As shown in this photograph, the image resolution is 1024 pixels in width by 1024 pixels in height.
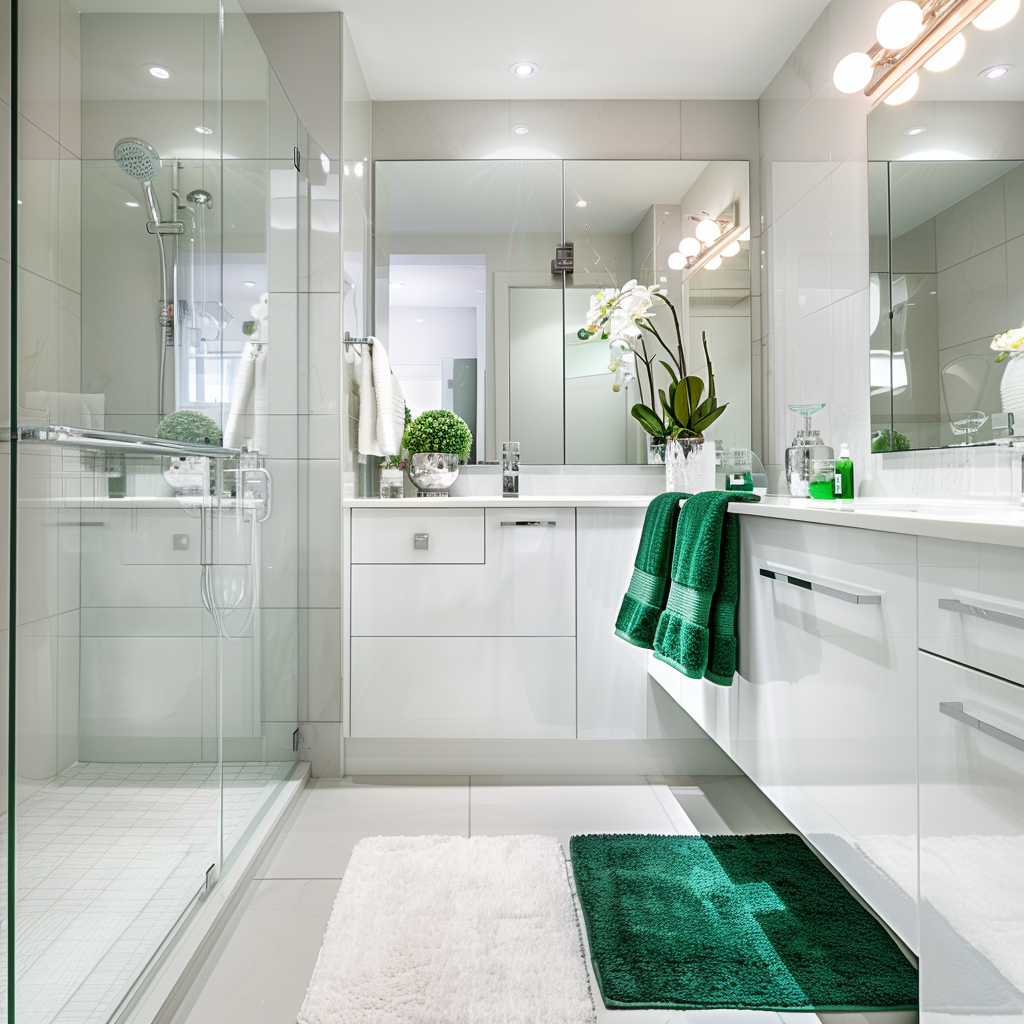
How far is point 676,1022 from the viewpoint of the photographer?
1.22 m

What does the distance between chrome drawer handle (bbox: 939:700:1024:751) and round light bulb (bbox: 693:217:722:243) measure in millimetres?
2256

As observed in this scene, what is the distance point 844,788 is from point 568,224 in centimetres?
225

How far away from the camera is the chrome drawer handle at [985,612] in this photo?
754mm

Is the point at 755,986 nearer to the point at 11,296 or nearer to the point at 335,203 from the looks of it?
the point at 11,296

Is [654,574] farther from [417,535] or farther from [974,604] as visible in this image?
[974,604]

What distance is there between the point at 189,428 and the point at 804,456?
1.62m

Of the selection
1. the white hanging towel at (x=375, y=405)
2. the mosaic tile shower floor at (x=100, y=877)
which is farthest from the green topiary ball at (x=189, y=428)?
the white hanging towel at (x=375, y=405)

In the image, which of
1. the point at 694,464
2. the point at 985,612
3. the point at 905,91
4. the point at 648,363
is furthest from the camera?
the point at 648,363

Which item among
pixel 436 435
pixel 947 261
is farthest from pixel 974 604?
pixel 436 435

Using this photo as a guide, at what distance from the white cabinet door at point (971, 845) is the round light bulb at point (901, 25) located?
1.54 meters

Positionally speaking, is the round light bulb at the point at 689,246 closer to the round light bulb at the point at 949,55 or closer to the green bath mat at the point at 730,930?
the round light bulb at the point at 949,55

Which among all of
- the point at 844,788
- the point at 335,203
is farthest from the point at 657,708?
the point at 335,203

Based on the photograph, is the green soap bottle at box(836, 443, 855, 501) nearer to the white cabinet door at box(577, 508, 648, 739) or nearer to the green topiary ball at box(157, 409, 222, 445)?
the white cabinet door at box(577, 508, 648, 739)

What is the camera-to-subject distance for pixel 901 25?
167 centimetres
